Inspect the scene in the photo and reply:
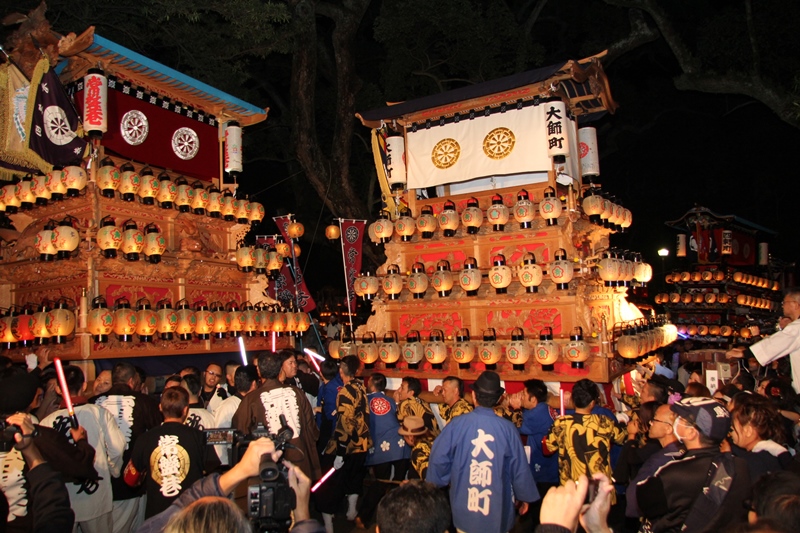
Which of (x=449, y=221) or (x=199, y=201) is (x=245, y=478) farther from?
(x=199, y=201)

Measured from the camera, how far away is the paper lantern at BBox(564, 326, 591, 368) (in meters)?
9.85

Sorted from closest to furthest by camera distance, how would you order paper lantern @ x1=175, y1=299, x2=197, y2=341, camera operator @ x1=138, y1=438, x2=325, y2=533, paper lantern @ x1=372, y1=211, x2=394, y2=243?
camera operator @ x1=138, y1=438, x2=325, y2=533
paper lantern @ x1=175, y1=299, x2=197, y2=341
paper lantern @ x1=372, y1=211, x2=394, y2=243

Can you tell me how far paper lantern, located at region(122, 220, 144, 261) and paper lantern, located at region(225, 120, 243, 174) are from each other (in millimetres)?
3372

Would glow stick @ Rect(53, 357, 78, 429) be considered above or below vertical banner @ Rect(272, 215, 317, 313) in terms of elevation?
below

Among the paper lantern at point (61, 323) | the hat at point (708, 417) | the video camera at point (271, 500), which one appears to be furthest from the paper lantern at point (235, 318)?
the hat at point (708, 417)

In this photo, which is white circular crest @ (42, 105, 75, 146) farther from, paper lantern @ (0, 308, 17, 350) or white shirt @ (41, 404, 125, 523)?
white shirt @ (41, 404, 125, 523)

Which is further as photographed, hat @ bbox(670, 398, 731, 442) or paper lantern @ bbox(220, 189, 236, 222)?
paper lantern @ bbox(220, 189, 236, 222)

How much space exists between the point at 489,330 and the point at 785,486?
26.7ft

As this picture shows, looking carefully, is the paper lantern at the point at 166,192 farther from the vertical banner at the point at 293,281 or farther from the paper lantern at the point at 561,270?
the paper lantern at the point at 561,270

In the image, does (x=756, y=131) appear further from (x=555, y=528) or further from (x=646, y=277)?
(x=555, y=528)

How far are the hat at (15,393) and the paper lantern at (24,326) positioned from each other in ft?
23.3

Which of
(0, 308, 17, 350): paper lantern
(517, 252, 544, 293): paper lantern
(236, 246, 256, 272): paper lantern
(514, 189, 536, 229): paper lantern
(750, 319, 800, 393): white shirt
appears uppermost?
(514, 189, 536, 229): paper lantern

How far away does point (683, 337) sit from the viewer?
957 inches

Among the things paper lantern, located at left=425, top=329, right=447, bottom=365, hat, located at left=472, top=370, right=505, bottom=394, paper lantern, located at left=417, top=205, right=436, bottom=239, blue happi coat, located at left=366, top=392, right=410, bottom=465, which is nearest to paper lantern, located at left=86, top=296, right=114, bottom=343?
paper lantern, located at left=425, top=329, right=447, bottom=365
